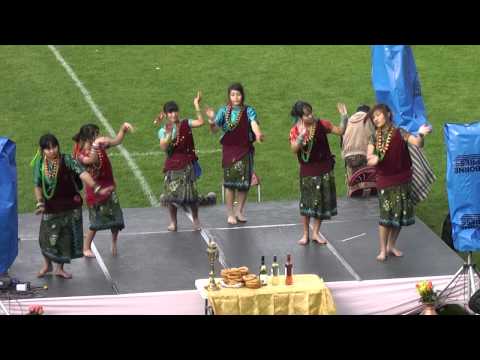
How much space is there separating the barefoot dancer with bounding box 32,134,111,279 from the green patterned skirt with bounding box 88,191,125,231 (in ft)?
1.48

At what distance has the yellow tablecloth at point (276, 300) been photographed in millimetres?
12578

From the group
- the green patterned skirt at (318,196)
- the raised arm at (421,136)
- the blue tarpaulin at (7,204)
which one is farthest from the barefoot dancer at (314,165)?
the blue tarpaulin at (7,204)

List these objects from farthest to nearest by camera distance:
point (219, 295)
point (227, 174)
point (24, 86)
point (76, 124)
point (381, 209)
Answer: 1. point (24, 86)
2. point (76, 124)
3. point (227, 174)
4. point (381, 209)
5. point (219, 295)

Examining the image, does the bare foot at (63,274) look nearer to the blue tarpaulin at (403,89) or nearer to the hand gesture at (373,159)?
the hand gesture at (373,159)

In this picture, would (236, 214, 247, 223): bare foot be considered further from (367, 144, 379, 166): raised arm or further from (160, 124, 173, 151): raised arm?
(367, 144, 379, 166): raised arm

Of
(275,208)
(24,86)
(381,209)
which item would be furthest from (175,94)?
(381,209)

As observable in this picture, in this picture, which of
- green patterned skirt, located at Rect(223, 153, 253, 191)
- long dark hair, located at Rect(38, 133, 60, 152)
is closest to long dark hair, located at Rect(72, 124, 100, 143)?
long dark hair, located at Rect(38, 133, 60, 152)

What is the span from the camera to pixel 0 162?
42.7ft

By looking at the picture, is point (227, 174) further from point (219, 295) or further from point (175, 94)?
point (175, 94)

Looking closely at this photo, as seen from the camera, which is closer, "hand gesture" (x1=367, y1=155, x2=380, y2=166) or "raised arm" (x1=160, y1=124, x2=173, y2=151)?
"hand gesture" (x1=367, y1=155, x2=380, y2=166)

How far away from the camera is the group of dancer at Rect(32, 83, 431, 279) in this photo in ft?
43.3

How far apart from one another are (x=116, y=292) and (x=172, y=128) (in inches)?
81.9
